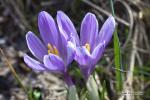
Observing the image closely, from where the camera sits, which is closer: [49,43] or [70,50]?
[70,50]

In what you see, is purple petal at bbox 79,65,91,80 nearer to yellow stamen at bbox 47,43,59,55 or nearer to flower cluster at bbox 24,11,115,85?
flower cluster at bbox 24,11,115,85

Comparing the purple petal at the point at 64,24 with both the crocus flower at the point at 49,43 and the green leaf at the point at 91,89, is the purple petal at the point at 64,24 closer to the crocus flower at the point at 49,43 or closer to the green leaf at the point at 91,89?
the crocus flower at the point at 49,43

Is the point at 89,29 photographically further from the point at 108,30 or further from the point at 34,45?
the point at 34,45

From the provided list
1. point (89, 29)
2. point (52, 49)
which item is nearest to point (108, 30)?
point (89, 29)

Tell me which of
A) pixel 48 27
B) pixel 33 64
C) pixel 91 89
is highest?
pixel 48 27

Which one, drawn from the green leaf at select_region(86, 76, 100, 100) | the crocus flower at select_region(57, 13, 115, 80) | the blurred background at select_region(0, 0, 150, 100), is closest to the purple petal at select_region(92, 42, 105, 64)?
the crocus flower at select_region(57, 13, 115, 80)

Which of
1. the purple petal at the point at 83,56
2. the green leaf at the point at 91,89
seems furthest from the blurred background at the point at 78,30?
the purple petal at the point at 83,56

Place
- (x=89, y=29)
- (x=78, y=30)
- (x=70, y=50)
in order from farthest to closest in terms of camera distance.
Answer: (x=78, y=30) → (x=89, y=29) → (x=70, y=50)
